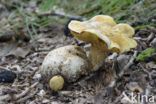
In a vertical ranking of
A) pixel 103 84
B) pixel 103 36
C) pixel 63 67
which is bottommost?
pixel 103 84

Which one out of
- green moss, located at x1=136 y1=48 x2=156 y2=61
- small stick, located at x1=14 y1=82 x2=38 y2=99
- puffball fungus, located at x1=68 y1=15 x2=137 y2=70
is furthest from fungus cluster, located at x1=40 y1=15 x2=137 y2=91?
green moss, located at x1=136 y1=48 x2=156 y2=61

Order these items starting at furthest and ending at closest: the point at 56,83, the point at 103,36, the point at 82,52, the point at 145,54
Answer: the point at 145,54 → the point at 82,52 → the point at 56,83 → the point at 103,36

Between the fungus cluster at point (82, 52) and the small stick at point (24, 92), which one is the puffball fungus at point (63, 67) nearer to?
the fungus cluster at point (82, 52)

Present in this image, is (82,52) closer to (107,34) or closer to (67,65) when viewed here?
(67,65)

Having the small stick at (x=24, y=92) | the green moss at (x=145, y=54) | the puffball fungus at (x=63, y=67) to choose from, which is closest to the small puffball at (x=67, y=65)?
the puffball fungus at (x=63, y=67)

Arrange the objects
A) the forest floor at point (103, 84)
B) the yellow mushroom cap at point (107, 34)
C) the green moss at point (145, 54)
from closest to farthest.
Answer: the yellow mushroom cap at point (107, 34)
the forest floor at point (103, 84)
the green moss at point (145, 54)

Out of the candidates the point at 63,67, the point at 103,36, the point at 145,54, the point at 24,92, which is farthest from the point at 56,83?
the point at 145,54

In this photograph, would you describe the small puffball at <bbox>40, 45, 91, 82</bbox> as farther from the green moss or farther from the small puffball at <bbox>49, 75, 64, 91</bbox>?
the green moss

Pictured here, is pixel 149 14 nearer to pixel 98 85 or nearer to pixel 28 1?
pixel 98 85

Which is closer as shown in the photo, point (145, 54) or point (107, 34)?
point (107, 34)
